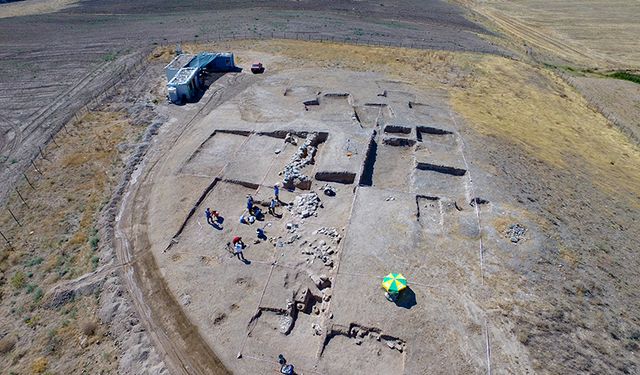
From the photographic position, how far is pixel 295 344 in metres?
17.2

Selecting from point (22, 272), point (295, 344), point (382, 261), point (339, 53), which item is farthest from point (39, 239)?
point (339, 53)

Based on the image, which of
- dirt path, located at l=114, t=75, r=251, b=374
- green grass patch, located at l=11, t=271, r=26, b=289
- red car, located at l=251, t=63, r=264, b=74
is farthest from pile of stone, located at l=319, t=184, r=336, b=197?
red car, located at l=251, t=63, r=264, b=74

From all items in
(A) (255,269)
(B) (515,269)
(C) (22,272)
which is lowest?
(C) (22,272)

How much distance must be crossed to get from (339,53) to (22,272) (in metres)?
41.3

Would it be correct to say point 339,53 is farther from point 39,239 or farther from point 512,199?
point 39,239

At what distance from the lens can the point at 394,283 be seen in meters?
17.9

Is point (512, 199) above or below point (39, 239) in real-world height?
above

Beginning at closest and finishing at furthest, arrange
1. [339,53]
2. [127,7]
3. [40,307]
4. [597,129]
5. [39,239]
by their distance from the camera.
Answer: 1. [40,307]
2. [39,239]
3. [597,129]
4. [339,53]
5. [127,7]

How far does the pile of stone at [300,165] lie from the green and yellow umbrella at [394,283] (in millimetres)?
9996

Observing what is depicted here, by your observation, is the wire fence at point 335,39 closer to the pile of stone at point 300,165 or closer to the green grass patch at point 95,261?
the pile of stone at point 300,165

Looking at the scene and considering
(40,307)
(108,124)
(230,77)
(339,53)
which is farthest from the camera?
(339,53)

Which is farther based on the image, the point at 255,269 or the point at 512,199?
the point at 512,199

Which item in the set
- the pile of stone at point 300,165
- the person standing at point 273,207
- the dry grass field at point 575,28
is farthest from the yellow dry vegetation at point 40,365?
the dry grass field at point 575,28

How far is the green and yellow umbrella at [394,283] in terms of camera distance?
17.7 meters
